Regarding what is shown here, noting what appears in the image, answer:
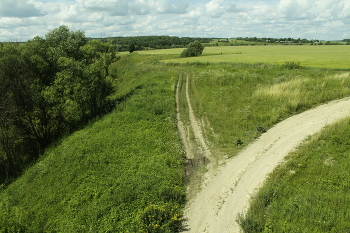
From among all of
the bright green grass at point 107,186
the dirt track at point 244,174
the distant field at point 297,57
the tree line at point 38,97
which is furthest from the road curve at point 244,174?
the distant field at point 297,57

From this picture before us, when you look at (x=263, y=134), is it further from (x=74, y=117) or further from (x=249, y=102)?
(x=74, y=117)

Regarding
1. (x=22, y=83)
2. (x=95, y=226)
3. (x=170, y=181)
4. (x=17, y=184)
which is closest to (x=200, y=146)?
(x=170, y=181)

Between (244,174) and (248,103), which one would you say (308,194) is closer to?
(244,174)

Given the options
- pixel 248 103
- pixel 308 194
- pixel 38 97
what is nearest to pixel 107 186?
pixel 308 194

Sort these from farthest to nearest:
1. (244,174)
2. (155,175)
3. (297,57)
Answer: (297,57) → (155,175) → (244,174)

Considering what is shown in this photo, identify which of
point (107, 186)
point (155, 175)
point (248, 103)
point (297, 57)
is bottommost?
point (107, 186)

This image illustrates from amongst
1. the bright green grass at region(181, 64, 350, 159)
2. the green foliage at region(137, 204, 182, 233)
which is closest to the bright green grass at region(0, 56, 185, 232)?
the green foliage at region(137, 204, 182, 233)
